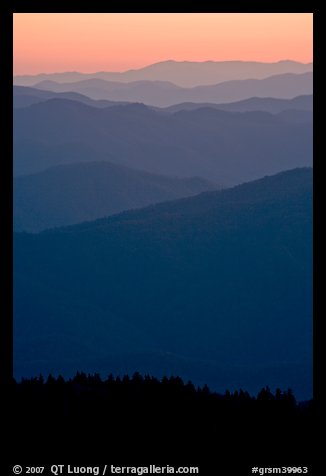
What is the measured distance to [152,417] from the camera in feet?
17.5

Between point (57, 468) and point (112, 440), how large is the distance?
40 centimetres

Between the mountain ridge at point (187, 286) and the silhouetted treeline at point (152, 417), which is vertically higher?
the mountain ridge at point (187, 286)

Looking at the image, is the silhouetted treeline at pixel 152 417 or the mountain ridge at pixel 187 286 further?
the mountain ridge at pixel 187 286

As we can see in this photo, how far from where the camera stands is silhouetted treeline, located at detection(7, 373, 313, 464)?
506 centimetres

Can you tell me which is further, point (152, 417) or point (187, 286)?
point (187, 286)

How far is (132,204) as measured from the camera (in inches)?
3088

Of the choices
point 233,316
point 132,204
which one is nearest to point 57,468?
point 233,316

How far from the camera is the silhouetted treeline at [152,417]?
5.06 m

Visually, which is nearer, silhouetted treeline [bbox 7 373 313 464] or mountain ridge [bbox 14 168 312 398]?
silhouetted treeline [bbox 7 373 313 464]

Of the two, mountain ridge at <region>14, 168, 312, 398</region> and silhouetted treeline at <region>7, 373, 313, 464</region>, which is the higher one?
mountain ridge at <region>14, 168, 312, 398</region>

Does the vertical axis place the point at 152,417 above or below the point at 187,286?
below
